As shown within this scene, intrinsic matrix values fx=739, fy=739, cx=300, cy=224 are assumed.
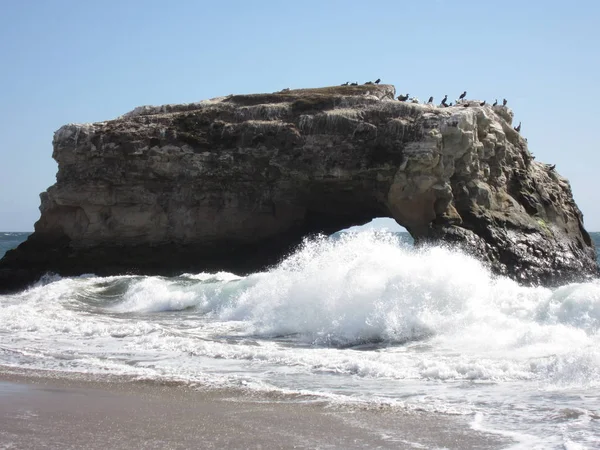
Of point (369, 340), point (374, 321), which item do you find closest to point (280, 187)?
point (374, 321)

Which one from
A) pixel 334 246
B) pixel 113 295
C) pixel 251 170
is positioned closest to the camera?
pixel 334 246

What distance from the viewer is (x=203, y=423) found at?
722 centimetres

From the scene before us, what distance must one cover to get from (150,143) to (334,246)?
29.4ft

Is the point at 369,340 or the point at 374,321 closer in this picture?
the point at 369,340

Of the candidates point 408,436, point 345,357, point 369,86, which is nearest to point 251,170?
point 369,86

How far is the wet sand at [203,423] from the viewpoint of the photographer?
6.55m

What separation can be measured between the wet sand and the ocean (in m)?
0.38

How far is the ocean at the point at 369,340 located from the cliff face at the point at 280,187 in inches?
182

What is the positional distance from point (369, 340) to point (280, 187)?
1287 cm

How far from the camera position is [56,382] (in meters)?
9.33

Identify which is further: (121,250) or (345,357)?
(121,250)

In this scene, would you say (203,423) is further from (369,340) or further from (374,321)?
(374,321)

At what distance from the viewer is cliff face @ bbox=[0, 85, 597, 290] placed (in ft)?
76.3

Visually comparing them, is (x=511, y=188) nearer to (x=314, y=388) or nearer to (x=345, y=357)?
(x=345, y=357)
